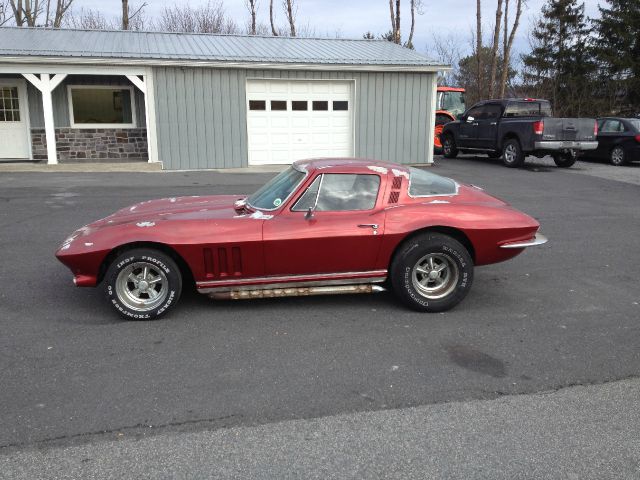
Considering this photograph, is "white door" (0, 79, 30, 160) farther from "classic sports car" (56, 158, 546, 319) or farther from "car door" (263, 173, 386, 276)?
"car door" (263, 173, 386, 276)

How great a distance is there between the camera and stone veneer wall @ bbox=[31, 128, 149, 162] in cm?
1708

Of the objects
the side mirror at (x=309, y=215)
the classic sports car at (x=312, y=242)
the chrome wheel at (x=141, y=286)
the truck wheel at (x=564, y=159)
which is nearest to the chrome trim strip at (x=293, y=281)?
the classic sports car at (x=312, y=242)

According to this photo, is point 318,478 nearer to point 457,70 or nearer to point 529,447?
point 529,447

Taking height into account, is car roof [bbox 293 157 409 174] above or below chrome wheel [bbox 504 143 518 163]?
above

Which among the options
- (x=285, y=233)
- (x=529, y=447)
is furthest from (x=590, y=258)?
(x=529, y=447)

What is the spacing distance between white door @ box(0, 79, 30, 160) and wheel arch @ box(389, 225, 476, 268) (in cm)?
1512

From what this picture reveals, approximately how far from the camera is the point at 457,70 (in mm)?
45969

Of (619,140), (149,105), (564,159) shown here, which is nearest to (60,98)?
(149,105)

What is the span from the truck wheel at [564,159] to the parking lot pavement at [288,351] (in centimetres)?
1125

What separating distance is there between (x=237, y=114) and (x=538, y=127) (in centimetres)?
836

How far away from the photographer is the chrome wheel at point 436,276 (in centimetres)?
516

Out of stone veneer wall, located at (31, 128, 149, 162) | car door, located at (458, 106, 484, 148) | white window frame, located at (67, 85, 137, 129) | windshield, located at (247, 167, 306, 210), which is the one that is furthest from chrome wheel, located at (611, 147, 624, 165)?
windshield, located at (247, 167, 306, 210)

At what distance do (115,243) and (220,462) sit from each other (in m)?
2.37

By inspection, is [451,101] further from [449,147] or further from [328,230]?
[328,230]
